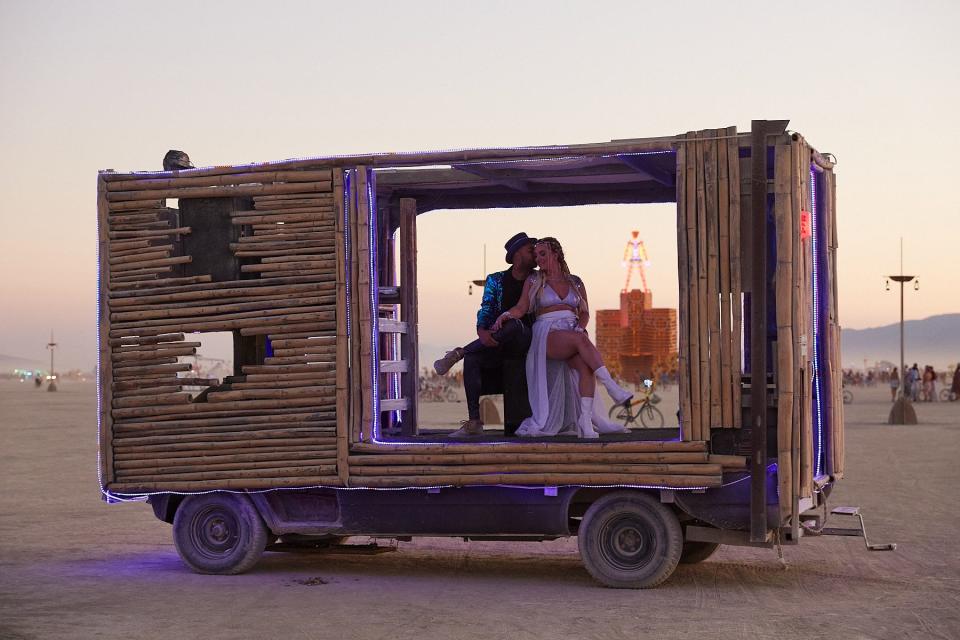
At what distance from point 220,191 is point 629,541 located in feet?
12.3

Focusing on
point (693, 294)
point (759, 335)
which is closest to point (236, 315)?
point (693, 294)

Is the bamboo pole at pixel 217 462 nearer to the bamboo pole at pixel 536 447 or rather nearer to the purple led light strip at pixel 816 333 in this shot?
the bamboo pole at pixel 536 447

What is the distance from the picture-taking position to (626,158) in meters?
9.98

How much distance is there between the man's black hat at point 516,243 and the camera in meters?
11.6

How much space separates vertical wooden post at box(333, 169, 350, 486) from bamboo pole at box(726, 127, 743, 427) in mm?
2621

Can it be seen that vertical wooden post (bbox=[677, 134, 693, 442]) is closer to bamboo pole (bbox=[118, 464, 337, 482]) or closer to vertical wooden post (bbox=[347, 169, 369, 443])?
vertical wooden post (bbox=[347, 169, 369, 443])

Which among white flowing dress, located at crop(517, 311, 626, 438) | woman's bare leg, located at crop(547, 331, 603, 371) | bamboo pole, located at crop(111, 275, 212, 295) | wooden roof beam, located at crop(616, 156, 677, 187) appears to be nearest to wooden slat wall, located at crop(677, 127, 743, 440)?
wooden roof beam, located at crop(616, 156, 677, 187)

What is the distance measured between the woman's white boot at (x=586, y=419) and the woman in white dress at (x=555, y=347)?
0.39 feet

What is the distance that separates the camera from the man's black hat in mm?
11555

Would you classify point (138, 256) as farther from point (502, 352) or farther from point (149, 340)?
point (502, 352)

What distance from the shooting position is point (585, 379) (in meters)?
10.7

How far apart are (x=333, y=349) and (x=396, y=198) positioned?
7.32 feet

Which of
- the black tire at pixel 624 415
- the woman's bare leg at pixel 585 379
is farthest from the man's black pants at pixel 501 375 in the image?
the black tire at pixel 624 415

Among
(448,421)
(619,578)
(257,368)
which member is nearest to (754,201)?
(619,578)
